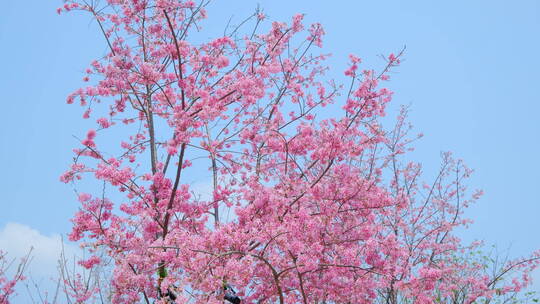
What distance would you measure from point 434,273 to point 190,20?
5424mm

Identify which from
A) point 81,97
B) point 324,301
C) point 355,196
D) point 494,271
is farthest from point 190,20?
point 494,271

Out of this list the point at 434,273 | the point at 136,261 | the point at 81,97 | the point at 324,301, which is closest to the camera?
the point at 136,261

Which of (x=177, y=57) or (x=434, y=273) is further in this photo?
(x=177, y=57)

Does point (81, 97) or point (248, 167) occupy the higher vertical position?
point (81, 97)

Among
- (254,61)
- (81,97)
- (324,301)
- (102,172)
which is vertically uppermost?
(254,61)

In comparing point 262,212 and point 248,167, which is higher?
point 248,167

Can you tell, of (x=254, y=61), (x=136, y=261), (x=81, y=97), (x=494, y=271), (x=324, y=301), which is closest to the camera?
(x=136, y=261)

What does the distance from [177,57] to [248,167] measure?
2.07m

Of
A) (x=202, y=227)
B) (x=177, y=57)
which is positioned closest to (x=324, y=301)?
(x=202, y=227)

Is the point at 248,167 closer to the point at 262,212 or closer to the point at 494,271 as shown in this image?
the point at 262,212

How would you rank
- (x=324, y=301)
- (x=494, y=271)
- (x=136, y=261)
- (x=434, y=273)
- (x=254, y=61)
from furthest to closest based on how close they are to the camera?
(x=494, y=271) → (x=254, y=61) → (x=324, y=301) → (x=434, y=273) → (x=136, y=261)

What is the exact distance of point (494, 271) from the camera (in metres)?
11.1

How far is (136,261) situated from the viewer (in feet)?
21.4

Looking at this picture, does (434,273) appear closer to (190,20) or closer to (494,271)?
(494,271)
